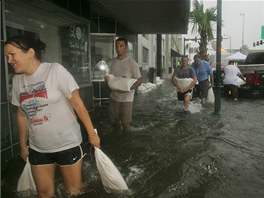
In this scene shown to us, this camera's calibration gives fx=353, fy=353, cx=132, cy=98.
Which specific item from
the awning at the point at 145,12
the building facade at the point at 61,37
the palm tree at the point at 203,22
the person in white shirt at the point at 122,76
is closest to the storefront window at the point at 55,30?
the building facade at the point at 61,37

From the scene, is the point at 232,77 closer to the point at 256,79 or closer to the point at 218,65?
the point at 256,79

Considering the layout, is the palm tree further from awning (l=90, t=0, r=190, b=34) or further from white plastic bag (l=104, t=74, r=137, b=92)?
white plastic bag (l=104, t=74, r=137, b=92)

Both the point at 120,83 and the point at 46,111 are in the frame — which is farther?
the point at 120,83

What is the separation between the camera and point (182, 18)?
12.8 m

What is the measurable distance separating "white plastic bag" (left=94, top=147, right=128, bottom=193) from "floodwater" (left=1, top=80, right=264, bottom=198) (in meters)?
0.34

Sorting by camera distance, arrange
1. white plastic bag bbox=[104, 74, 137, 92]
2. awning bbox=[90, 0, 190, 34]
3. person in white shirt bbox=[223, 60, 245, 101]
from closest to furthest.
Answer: white plastic bag bbox=[104, 74, 137, 92] < awning bbox=[90, 0, 190, 34] < person in white shirt bbox=[223, 60, 245, 101]

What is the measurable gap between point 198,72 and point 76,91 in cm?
901

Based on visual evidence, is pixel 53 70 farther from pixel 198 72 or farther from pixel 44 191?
pixel 198 72

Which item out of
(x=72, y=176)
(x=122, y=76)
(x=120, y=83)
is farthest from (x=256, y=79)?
(x=72, y=176)

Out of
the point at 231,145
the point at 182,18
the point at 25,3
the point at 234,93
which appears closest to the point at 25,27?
the point at 25,3

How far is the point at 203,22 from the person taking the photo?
21.9 m

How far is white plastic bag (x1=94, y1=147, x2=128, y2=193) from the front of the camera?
3424 millimetres

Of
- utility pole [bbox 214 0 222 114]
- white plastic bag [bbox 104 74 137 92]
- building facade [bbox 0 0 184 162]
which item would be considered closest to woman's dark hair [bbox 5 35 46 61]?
building facade [bbox 0 0 184 162]

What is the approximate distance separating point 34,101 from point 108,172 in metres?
1.02
